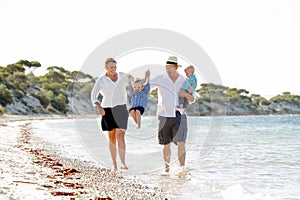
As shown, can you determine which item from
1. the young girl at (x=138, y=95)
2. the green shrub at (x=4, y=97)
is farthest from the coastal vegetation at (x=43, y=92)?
the young girl at (x=138, y=95)

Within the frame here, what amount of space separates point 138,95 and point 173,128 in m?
0.88

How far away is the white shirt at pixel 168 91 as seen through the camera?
7.13 m

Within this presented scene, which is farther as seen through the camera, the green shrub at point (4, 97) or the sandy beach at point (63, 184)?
the green shrub at point (4, 97)

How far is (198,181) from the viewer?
688 cm

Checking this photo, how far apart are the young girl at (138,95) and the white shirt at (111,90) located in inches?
8.2

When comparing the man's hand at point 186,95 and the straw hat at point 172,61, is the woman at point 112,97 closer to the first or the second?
the straw hat at point 172,61

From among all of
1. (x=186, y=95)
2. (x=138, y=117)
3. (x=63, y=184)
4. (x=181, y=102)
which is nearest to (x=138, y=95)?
(x=138, y=117)

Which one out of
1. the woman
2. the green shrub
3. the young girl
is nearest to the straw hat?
the young girl

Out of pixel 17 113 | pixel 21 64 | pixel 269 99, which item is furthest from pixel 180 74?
pixel 269 99

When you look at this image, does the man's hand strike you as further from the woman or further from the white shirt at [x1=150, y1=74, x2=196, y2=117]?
the woman

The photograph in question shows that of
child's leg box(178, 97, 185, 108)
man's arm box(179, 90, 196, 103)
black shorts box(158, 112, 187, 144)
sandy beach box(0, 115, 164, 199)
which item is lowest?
sandy beach box(0, 115, 164, 199)

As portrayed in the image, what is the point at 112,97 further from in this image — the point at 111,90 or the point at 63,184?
the point at 63,184

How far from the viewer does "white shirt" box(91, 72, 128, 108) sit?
707 cm

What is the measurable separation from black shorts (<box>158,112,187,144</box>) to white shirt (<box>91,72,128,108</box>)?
0.78 metres
